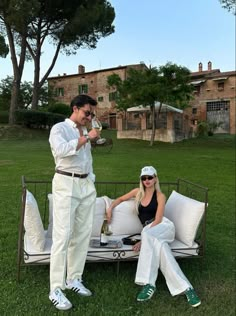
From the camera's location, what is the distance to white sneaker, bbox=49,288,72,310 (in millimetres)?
2781

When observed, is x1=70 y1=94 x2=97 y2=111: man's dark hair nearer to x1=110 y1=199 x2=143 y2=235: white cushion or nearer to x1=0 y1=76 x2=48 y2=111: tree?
x1=110 y1=199 x2=143 y2=235: white cushion

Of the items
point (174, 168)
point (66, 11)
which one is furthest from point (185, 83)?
point (174, 168)

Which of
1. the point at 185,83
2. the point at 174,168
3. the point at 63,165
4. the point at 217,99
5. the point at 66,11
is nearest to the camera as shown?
the point at 63,165

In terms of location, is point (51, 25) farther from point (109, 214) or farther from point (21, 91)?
point (109, 214)

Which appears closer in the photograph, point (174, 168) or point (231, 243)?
point (231, 243)

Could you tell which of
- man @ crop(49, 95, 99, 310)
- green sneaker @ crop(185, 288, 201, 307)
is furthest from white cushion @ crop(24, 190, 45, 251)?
green sneaker @ crop(185, 288, 201, 307)

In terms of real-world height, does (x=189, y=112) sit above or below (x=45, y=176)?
above

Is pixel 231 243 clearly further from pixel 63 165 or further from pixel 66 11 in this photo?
pixel 66 11

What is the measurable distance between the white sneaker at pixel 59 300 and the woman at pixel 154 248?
0.61m

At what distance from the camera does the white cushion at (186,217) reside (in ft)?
11.9

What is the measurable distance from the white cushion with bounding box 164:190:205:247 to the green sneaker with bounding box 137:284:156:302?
0.73 m

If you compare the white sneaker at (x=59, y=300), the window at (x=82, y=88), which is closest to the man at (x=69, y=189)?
the white sneaker at (x=59, y=300)

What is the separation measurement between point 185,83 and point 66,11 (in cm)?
884

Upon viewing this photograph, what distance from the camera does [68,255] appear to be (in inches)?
117
